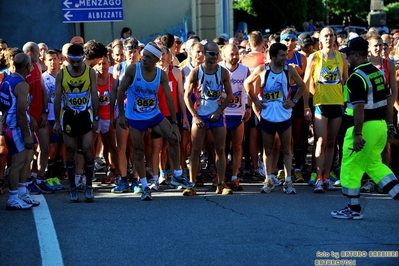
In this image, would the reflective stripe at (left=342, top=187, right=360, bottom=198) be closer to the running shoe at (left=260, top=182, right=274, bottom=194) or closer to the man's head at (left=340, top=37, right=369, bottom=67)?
the man's head at (left=340, top=37, right=369, bottom=67)

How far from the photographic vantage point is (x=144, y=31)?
1204 inches

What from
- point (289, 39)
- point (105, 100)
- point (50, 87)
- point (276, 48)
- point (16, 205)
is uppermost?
point (289, 39)

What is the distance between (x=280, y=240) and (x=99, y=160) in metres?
6.96

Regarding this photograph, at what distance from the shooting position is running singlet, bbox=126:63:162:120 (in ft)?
38.9

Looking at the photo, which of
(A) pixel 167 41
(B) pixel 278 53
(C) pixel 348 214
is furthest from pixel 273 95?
(A) pixel 167 41

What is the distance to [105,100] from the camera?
1335cm

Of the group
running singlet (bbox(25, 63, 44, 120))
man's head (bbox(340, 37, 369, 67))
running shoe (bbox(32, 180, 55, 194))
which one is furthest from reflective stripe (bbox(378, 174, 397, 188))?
running singlet (bbox(25, 63, 44, 120))

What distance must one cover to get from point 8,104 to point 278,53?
3805mm

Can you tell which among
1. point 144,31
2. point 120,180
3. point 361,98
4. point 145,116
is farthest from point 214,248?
point 144,31

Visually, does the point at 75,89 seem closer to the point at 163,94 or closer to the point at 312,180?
the point at 163,94

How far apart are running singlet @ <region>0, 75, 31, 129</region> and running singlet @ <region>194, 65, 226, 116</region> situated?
8.37ft

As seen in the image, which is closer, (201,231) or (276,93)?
(201,231)

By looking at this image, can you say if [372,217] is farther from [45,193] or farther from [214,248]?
[45,193]

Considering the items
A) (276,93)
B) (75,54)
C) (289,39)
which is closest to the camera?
(75,54)
